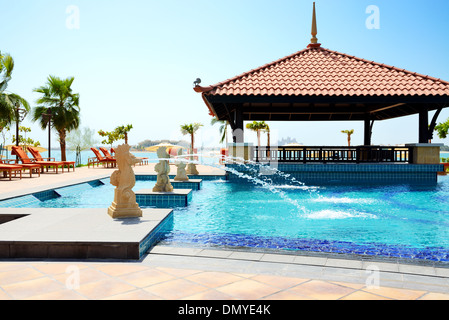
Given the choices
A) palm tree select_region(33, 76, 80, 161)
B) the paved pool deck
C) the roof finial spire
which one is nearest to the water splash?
the paved pool deck

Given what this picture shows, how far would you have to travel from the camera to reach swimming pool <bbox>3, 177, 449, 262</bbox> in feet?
16.2

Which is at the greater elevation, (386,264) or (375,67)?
(375,67)

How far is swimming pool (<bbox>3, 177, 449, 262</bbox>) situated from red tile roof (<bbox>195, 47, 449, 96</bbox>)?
3.63 m

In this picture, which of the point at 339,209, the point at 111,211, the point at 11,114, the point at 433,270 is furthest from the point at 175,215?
the point at 11,114

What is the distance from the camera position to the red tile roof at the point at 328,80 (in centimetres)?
1270

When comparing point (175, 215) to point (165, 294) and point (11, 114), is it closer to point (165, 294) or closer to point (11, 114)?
point (165, 294)

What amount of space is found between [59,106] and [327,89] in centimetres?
2059

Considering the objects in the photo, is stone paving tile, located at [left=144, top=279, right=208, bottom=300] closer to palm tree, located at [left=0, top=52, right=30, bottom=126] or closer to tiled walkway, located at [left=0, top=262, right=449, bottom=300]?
tiled walkway, located at [left=0, top=262, right=449, bottom=300]

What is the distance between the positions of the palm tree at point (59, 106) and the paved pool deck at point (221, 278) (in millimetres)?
23846

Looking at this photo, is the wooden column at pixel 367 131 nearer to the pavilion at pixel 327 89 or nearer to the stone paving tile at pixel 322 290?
the pavilion at pixel 327 89

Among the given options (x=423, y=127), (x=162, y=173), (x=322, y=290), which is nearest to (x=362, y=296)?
(x=322, y=290)

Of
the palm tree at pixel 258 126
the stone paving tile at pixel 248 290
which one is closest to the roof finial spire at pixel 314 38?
the stone paving tile at pixel 248 290

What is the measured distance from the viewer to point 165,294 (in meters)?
2.85

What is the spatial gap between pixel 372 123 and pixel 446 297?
1617 cm
